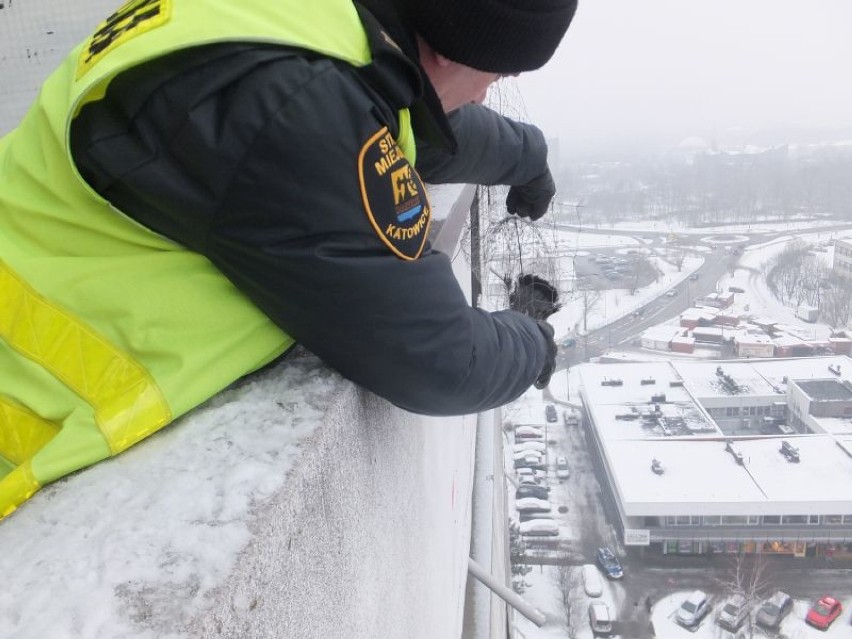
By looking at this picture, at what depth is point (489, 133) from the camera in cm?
120

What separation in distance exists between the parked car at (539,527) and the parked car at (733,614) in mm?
976

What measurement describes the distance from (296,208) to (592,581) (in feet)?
10.1

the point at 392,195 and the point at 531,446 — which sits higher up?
the point at 392,195

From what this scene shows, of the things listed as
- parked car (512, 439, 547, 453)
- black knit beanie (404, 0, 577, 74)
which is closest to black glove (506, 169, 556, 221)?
black knit beanie (404, 0, 577, 74)

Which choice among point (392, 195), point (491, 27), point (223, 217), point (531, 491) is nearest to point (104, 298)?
point (223, 217)

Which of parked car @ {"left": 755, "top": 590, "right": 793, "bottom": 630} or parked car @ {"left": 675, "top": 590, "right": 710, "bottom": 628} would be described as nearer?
parked car @ {"left": 755, "top": 590, "right": 793, "bottom": 630}

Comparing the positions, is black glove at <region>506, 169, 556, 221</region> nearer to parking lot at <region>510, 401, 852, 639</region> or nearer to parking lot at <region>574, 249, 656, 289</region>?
parking lot at <region>510, 401, 852, 639</region>

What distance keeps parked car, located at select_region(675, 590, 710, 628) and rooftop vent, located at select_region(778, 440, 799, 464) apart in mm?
1040

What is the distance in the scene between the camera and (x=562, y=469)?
13.3 feet

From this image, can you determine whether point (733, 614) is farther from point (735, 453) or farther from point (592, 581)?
point (735, 453)

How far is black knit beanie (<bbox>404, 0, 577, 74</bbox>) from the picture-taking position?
0.63 meters

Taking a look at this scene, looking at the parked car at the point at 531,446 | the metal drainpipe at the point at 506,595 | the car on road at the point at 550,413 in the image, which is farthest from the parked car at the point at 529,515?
the metal drainpipe at the point at 506,595

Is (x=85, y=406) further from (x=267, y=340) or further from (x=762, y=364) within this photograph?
(x=762, y=364)

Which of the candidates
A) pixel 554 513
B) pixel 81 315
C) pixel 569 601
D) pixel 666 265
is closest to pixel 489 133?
pixel 81 315
